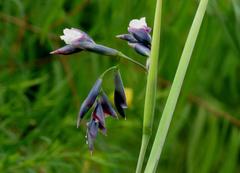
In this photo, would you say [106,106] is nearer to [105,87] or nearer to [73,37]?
[73,37]

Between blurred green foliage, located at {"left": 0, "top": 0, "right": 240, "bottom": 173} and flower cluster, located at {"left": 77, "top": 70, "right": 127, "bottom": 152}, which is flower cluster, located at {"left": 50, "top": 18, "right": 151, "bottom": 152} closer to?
flower cluster, located at {"left": 77, "top": 70, "right": 127, "bottom": 152}

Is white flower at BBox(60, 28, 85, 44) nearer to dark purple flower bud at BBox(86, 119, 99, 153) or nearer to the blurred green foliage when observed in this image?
dark purple flower bud at BBox(86, 119, 99, 153)

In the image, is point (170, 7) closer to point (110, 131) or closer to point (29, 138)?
point (110, 131)

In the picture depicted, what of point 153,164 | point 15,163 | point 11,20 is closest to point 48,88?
point 11,20

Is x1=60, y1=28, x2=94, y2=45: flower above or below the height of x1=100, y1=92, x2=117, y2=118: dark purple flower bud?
above

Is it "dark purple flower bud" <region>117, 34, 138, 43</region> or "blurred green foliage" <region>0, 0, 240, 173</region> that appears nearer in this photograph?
"dark purple flower bud" <region>117, 34, 138, 43</region>

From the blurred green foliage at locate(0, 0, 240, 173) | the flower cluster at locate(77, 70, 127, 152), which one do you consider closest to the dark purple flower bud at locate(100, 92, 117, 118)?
the flower cluster at locate(77, 70, 127, 152)

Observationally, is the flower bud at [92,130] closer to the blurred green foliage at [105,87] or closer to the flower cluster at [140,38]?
the flower cluster at [140,38]
